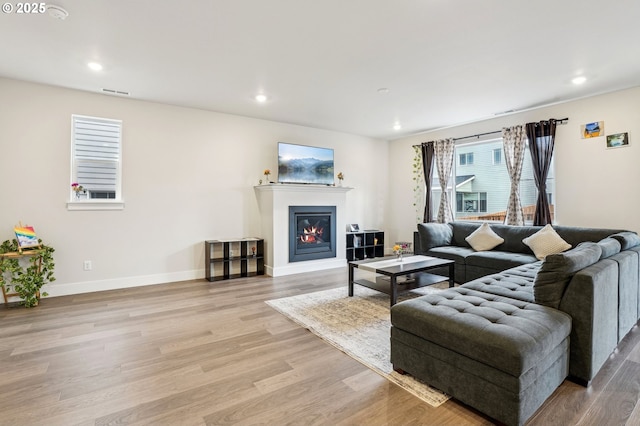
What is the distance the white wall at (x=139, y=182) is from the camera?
394 cm

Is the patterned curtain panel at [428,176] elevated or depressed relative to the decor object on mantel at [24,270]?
elevated

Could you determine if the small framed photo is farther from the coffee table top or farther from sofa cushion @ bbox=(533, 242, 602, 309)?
sofa cushion @ bbox=(533, 242, 602, 309)

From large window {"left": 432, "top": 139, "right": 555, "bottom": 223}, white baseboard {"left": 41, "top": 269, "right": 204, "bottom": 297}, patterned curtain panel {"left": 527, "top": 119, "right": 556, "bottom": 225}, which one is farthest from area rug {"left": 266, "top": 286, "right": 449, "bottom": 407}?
large window {"left": 432, "top": 139, "right": 555, "bottom": 223}

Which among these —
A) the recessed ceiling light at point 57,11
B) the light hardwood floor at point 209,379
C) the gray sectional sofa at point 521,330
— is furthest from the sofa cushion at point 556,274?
the recessed ceiling light at point 57,11

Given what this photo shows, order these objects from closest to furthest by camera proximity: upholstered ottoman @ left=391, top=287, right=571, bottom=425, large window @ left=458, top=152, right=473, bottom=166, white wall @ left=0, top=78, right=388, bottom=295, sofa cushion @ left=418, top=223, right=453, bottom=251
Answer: upholstered ottoman @ left=391, top=287, right=571, bottom=425
white wall @ left=0, top=78, right=388, bottom=295
sofa cushion @ left=418, top=223, right=453, bottom=251
large window @ left=458, top=152, right=473, bottom=166

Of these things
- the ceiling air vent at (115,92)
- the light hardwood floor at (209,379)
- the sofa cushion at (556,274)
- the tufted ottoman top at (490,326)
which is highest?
the ceiling air vent at (115,92)

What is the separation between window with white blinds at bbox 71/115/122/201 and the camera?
4262 mm

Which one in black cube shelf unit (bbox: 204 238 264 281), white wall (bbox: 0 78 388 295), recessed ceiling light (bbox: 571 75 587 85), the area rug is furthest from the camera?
black cube shelf unit (bbox: 204 238 264 281)

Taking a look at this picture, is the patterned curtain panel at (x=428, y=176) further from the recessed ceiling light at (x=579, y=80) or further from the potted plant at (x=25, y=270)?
the potted plant at (x=25, y=270)

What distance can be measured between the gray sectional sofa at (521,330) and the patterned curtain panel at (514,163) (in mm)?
2383

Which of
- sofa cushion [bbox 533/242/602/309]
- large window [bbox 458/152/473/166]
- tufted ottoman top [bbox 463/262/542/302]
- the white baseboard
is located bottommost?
the white baseboard

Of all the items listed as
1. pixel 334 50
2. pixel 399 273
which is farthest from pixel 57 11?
pixel 399 273

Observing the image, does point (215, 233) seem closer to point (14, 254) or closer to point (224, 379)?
point (14, 254)

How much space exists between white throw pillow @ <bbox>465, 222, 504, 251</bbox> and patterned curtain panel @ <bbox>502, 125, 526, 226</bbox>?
1.88ft
